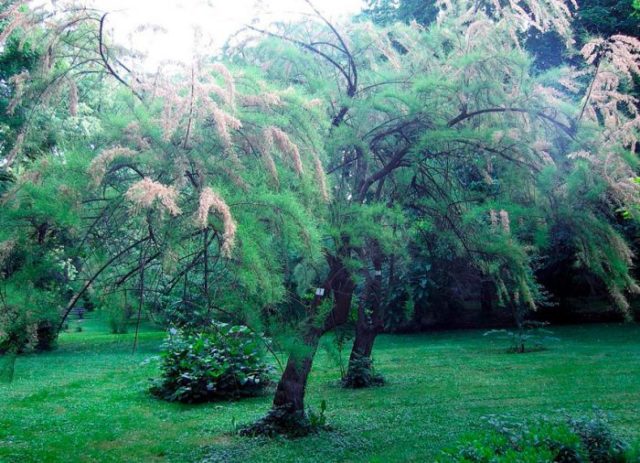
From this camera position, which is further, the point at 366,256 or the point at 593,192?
the point at 366,256

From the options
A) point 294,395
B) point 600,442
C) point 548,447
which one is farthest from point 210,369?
point 600,442

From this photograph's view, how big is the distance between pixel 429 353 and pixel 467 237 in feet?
25.7

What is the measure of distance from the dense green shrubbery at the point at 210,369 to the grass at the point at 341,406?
1.08 feet

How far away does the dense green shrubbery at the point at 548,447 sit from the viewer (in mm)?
4180

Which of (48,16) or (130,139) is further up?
(48,16)

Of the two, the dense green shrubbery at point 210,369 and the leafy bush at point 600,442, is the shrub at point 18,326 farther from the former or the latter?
the dense green shrubbery at point 210,369

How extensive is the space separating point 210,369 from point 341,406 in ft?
7.15

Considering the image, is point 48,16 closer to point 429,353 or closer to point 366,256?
point 366,256

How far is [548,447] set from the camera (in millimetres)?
4441

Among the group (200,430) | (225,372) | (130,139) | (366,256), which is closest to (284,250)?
(130,139)

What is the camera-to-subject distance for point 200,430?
7121mm

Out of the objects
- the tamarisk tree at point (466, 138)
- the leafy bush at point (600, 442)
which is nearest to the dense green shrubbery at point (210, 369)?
the tamarisk tree at point (466, 138)

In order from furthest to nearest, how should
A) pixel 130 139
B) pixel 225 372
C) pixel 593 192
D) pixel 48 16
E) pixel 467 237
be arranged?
pixel 225 372, pixel 467 237, pixel 593 192, pixel 48 16, pixel 130 139

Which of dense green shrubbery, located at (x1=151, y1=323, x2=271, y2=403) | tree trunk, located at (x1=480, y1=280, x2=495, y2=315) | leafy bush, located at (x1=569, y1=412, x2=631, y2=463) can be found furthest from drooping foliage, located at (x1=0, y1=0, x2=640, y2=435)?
tree trunk, located at (x1=480, y1=280, x2=495, y2=315)
